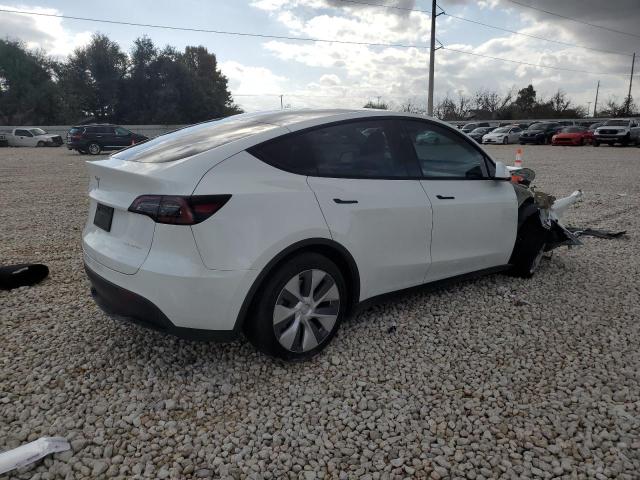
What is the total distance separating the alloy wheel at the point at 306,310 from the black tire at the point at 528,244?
237 centimetres

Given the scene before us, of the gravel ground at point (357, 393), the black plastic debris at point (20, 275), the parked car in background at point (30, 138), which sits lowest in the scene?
the gravel ground at point (357, 393)

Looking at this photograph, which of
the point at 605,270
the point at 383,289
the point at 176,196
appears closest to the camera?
the point at 176,196

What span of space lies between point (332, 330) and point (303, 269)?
0.56 m

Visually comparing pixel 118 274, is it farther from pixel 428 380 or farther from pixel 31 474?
pixel 428 380

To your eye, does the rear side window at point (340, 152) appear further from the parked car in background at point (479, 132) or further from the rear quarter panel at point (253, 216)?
the parked car in background at point (479, 132)

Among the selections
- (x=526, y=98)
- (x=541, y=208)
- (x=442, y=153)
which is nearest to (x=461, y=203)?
(x=442, y=153)

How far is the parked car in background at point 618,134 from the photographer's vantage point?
98.0 feet

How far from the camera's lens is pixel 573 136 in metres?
31.6

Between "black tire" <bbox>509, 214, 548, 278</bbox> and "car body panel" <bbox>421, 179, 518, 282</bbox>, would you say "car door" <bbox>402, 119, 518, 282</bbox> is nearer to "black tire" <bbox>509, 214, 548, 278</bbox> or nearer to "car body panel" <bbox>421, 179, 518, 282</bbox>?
"car body panel" <bbox>421, 179, 518, 282</bbox>

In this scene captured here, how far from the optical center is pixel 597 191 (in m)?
11.2

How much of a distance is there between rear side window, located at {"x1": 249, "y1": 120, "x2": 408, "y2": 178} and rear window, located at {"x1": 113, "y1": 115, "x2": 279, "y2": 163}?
0.71 feet

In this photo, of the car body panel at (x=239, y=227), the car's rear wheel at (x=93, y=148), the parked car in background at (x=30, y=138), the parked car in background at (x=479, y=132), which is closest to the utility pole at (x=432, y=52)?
the parked car in background at (x=479, y=132)

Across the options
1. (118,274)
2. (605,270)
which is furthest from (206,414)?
(605,270)

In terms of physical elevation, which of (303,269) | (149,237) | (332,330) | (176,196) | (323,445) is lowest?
(323,445)
